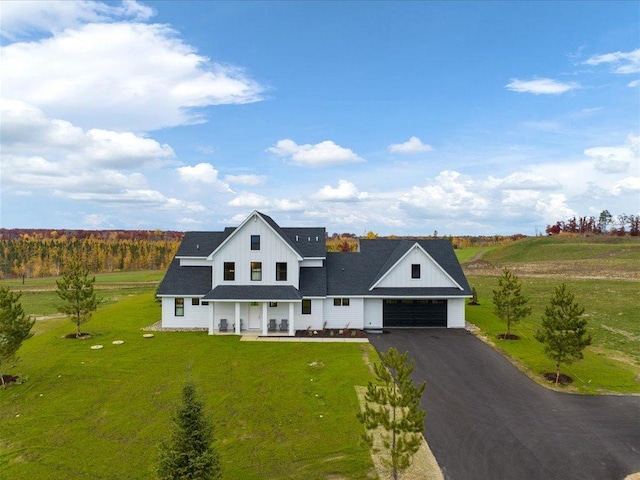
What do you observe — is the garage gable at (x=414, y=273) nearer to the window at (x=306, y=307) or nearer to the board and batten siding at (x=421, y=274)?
the board and batten siding at (x=421, y=274)

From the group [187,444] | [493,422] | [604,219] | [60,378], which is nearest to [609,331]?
[493,422]

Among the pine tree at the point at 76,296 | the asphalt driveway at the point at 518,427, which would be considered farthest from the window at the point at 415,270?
the pine tree at the point at 76,296

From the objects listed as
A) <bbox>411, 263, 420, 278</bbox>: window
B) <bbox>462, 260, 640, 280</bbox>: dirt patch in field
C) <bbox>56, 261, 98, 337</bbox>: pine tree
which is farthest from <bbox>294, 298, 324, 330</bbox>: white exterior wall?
<bbox>462, 260, 640, 280</bbox>: dirt patch in field

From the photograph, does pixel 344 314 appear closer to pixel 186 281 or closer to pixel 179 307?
pixel 186 281

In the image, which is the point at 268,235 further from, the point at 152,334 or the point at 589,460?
the point at 589,460

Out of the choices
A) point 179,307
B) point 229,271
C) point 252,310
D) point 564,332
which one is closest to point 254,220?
point 229,271
